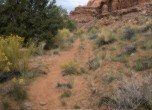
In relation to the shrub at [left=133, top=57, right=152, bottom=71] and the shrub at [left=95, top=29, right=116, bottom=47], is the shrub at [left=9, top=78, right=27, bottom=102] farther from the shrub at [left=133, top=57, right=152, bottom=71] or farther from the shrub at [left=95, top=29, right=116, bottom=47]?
the shrub at [left=95, top=29, right=116, bottom=47]

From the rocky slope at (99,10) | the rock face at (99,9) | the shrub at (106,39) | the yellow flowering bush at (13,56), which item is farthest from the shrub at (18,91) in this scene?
the rock face at (99,9)

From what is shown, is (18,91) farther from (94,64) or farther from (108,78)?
(94,64)

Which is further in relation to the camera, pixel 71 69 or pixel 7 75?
pixel 71 69

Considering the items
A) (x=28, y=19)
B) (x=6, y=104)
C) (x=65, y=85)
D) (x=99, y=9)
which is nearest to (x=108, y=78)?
(x=65, y=85)

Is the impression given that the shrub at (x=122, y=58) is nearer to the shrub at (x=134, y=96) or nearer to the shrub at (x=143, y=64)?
the shrub at (x=143, y=64)

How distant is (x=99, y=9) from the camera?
49656 mm

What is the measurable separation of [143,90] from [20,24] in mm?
11128

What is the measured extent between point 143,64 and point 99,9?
37.0m

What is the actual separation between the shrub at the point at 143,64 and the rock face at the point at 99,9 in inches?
1166

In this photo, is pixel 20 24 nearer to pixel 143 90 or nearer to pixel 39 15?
pixel 39 15

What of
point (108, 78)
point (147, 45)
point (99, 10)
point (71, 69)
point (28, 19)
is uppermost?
point (99, 10)

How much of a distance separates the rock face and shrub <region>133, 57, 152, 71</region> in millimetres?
29608

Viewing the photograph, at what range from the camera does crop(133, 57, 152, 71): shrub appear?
13000 millimetres

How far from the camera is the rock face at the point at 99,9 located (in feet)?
147
